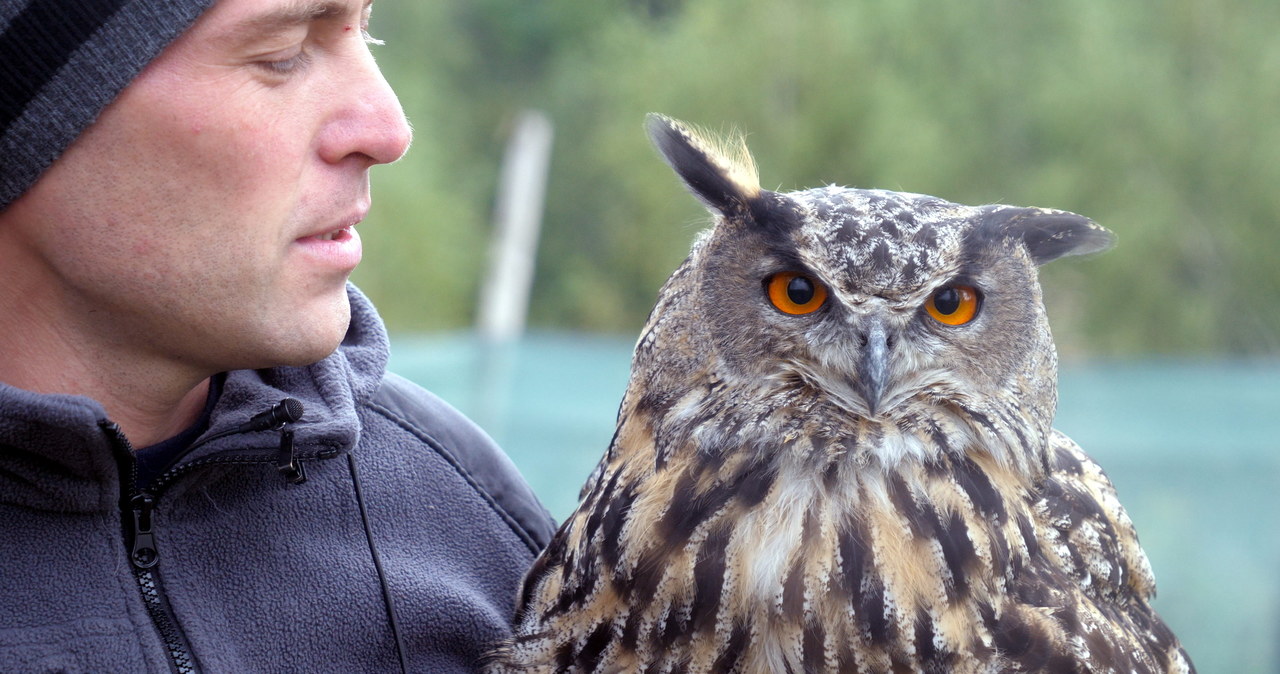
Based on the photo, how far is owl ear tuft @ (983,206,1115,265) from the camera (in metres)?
1.49

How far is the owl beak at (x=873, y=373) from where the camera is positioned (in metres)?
1.39

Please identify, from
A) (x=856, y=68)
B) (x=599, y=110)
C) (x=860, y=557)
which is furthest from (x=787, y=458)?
(x=599, y=110)

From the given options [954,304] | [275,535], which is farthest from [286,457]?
[954,304]

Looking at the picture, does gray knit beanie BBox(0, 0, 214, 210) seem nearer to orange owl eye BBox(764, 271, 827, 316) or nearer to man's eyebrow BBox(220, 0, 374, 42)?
man's eyebrow BBox(220, 0, 374, 42)

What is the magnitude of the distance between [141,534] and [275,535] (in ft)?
0.53

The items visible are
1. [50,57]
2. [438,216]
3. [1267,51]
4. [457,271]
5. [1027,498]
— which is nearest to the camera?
[50,57]

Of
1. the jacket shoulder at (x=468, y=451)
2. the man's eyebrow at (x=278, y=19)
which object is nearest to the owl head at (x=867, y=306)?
the jacket shoulder at (x=468, y=451)

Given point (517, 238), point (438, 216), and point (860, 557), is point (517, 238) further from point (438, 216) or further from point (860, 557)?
point (860, 557)

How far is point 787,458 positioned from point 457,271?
46.0 ft

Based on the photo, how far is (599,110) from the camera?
1688cm

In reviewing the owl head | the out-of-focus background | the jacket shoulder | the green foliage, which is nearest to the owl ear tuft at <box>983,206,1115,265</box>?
the owl head

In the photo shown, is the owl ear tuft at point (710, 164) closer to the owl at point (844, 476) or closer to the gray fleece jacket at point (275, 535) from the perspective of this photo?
the owl at point (844, 476)

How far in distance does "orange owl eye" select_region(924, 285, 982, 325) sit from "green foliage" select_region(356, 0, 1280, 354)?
8300mm

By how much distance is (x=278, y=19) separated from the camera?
110 centimetres
